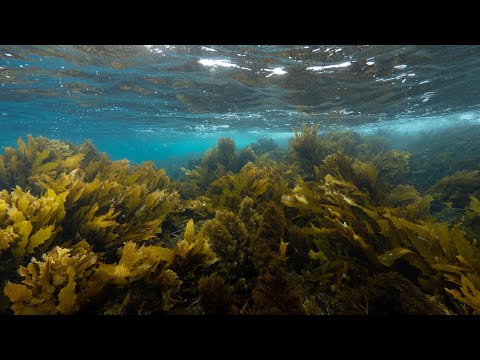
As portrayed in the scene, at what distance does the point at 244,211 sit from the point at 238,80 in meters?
9.26

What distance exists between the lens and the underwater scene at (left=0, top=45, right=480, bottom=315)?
206 cm

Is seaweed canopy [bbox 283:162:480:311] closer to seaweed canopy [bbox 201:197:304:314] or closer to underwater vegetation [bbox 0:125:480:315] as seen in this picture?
underwater vegetation [bbox 0:125:480:315]

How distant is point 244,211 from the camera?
334cm

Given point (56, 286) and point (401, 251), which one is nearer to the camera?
point (56, 286)

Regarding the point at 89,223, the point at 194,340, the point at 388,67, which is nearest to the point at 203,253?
the point at 194,340

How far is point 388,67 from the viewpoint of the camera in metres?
9.22

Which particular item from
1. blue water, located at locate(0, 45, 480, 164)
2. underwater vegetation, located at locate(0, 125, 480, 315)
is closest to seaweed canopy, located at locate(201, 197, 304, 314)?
underwater vegetation, located at locate(0, 125, 480, 315)

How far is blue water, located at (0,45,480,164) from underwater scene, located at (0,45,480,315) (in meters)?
0.12

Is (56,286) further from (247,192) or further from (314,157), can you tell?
(314,157)

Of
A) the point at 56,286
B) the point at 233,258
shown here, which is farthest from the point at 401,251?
the point at 56,286
